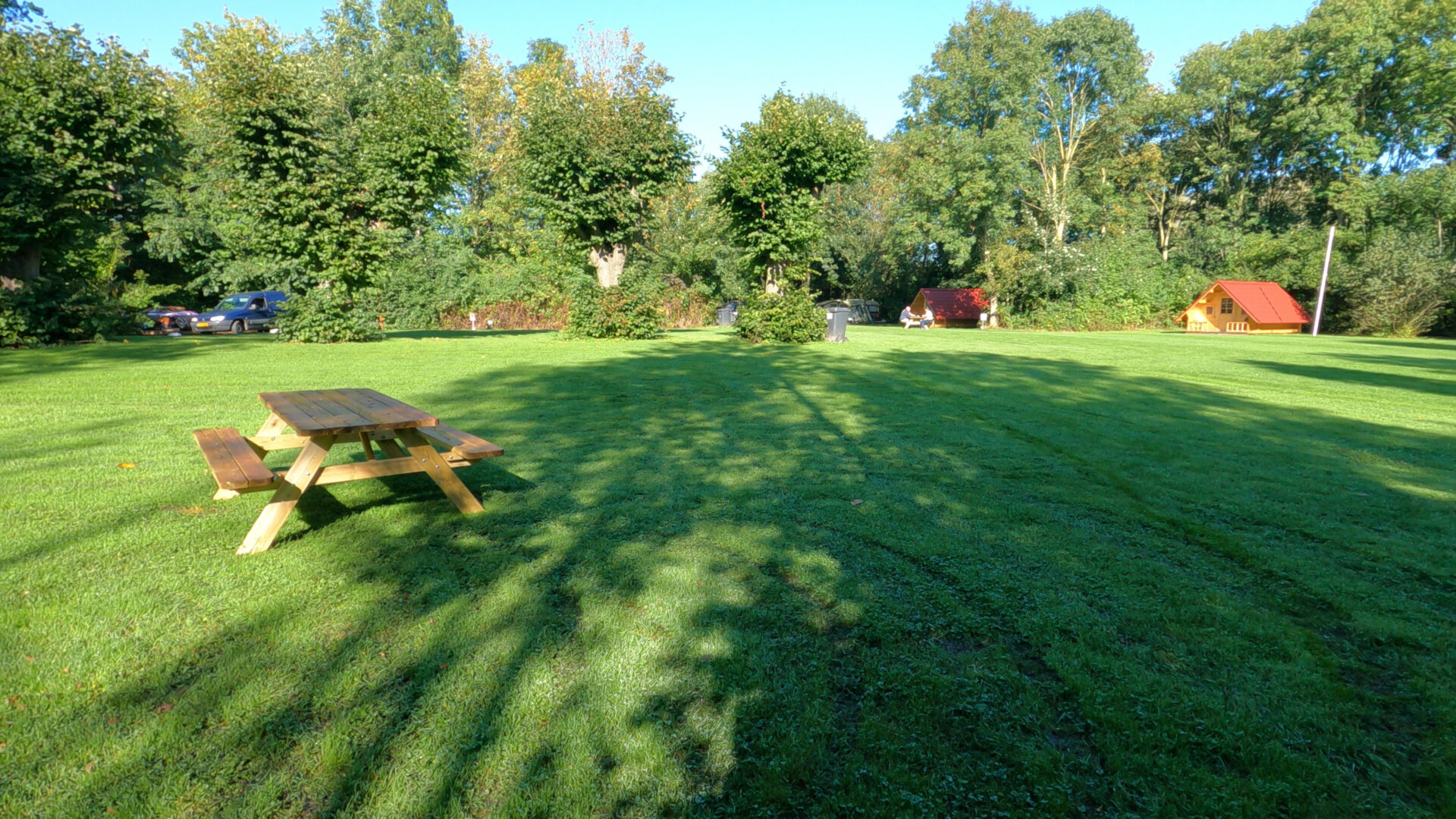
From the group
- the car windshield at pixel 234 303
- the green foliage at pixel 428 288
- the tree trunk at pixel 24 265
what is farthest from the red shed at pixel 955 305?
the tree trunk at pixel 24 265

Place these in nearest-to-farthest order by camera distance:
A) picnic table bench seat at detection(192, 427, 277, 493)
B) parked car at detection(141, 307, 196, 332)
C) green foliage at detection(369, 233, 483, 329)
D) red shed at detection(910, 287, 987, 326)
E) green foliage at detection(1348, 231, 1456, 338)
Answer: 1. picnic table bench seat at detection(192, 427, 277, 493)
2. parked car at detection(141, 307, 196, 332)
3. green foliage at detection(369, 233, 483, 329)
4. green foliage at detection(1348, 231, 1456, 338)
5. red shed at detection(910, 287, 987, 326)

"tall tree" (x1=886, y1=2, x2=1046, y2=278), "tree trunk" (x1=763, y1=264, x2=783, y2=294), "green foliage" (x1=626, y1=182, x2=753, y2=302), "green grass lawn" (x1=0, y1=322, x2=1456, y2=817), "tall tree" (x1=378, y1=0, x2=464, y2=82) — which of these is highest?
"tall tree" (x1=378, y1=0, x2=464, y2=82)

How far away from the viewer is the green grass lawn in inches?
86.4

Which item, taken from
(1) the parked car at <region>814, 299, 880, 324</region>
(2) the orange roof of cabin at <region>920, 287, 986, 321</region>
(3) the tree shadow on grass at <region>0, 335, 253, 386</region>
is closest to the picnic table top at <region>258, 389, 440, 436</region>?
(3) the tree shadow on grass at <region>0, 335, 253, 386</region>

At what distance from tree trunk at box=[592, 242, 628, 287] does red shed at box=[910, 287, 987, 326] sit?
2945 cm

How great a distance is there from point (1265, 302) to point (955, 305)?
55.9 ft

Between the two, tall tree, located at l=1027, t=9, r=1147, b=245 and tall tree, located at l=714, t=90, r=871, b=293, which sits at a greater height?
tall tree, located at l=1027, t=9, r=1147, b=245

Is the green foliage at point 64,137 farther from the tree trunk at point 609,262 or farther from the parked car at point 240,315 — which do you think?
the tree trunk at point 609,262

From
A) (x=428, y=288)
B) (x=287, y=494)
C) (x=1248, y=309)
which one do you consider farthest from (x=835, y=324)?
(x=1248, y=309)

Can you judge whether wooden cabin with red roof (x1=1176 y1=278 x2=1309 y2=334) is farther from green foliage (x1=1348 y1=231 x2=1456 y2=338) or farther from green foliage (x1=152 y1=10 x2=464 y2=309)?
green foliage (x1=152 y1=10 x2=464 y2=309)

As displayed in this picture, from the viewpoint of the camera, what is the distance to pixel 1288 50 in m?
45.9

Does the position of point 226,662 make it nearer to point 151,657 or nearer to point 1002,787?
point 151,657

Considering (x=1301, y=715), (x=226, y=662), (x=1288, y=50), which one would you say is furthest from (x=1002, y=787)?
(x=1288, y=50)

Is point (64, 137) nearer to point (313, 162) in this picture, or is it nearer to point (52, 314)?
point (52, 314)
